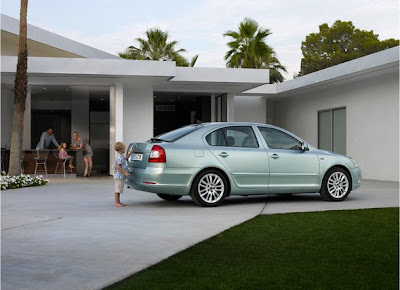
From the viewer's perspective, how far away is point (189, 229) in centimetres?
791

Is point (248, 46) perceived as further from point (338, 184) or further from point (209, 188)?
point (209, 188)

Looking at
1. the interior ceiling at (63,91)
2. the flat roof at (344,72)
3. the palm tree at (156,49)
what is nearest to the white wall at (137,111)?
the interior ceiling at (63,91)

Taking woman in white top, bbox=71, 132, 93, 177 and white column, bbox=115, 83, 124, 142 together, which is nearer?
white column, bbox=115, 83, 124, 142

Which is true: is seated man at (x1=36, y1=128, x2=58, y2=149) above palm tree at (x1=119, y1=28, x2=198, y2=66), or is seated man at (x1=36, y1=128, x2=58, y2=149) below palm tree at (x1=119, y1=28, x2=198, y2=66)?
below

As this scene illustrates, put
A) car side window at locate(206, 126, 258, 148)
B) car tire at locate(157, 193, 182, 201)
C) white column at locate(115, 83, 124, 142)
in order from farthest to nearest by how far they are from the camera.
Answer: white column at locate(115, 83, 124, 142)
car tire at locate(157, 193, 182, 201)
car side window at locate(206, 126, 258, 148)

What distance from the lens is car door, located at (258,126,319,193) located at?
10992 millimetres

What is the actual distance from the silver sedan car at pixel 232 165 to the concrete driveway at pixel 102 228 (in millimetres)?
339

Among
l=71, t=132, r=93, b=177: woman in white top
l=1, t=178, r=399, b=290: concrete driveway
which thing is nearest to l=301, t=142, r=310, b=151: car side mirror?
l=1, t=178, r=399, b=290: concrete driveway

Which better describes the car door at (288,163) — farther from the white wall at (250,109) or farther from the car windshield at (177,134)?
the white wall at (250,109)

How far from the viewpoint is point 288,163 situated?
36.3ft

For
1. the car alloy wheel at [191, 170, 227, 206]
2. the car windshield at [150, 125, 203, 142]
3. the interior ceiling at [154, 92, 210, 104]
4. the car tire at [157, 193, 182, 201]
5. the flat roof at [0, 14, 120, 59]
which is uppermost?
the flat roof at [0, 14, 120, 59]

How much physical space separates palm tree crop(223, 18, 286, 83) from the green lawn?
32328mm

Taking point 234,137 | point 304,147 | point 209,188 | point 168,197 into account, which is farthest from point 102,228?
point 304,147

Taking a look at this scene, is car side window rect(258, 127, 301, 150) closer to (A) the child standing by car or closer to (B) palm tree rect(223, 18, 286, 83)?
(A) the child standing by car
